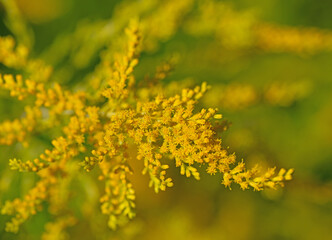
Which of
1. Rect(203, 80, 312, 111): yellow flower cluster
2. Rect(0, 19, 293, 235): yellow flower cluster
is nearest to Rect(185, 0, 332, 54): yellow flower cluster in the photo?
Rect(203, 80, 312, 111): yellow flower cluster

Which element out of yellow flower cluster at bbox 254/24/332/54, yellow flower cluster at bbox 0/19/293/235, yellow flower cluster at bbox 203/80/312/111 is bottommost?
yellow flower cluster at bbox 0/19/293/235

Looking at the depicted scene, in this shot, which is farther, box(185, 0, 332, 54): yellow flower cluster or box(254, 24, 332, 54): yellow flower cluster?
box(254, 24, 332, 54): yellow flower cluster

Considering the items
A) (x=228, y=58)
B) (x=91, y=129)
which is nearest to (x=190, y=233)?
(x=228, y=58)

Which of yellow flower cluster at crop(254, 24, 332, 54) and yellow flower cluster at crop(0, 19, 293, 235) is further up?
yellow flower cluster at crop(254, 24, 332, 54)

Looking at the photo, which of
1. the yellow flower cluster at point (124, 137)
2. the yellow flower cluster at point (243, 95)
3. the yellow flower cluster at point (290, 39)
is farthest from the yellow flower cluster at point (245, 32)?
the yellow flower cluster at point (124, 137)

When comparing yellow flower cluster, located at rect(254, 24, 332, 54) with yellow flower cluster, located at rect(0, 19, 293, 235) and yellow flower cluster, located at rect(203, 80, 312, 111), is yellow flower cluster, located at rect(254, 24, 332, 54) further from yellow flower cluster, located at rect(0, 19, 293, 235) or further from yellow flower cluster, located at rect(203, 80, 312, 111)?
yellow flower cluster, located at rect(0, 19, 293, 235)

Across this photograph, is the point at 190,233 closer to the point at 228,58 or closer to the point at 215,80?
the point at 215,80

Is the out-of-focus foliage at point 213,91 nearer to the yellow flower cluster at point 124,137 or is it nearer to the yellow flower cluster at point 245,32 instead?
the yellow flower cluster at point 245,32

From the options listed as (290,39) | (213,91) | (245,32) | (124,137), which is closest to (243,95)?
(213,91)
